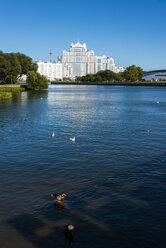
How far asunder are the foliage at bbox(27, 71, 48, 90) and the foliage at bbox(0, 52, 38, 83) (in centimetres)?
538

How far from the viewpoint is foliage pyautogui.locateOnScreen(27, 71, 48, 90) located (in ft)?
385

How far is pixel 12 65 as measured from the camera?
116 meters

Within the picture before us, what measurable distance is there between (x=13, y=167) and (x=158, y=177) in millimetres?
9812

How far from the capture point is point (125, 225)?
11.4 m

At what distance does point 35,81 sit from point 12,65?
1214cm

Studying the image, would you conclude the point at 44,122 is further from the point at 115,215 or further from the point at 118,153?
the point at 115,215

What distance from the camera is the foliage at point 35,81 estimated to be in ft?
385

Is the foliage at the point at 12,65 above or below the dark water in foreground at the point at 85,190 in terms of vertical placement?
above

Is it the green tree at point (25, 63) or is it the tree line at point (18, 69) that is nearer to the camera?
the tree line at point (18, 69)

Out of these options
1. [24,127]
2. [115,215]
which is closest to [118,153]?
[115,215]

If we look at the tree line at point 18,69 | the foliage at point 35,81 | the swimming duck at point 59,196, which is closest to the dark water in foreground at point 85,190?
the swimming duck at point 59,196

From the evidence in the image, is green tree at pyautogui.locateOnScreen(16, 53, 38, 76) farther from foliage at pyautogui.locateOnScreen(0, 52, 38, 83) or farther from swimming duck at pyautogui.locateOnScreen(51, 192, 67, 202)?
swimming duck at pyautogui.locateOnScreen(51, 192, 67, 202)

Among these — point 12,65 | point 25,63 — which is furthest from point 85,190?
point 25,63

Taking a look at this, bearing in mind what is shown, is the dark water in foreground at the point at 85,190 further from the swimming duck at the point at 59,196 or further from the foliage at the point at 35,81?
the foliage at the point at 35,81
